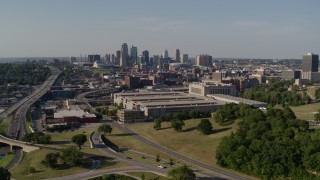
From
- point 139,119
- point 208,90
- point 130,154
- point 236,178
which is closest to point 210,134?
point 130,154

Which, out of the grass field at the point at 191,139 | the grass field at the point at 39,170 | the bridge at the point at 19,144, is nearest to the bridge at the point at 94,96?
the grass field at the point at 191,139

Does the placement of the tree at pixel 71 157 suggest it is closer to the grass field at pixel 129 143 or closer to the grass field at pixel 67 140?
the grass field at pixel 67 140

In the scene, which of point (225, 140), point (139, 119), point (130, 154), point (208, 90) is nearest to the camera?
point (225, 140)

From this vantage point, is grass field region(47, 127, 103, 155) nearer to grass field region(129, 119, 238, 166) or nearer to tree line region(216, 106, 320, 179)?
grass field region(129, 119, 238, 166)

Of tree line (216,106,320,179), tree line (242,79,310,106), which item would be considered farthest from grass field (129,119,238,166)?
tree line (242,79,310,106)

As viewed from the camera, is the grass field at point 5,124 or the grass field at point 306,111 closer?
the grass field at point 306,111

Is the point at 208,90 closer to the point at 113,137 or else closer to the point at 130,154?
the point at 113,137

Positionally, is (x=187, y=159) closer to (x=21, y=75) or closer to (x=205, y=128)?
(x=205, y=128)
